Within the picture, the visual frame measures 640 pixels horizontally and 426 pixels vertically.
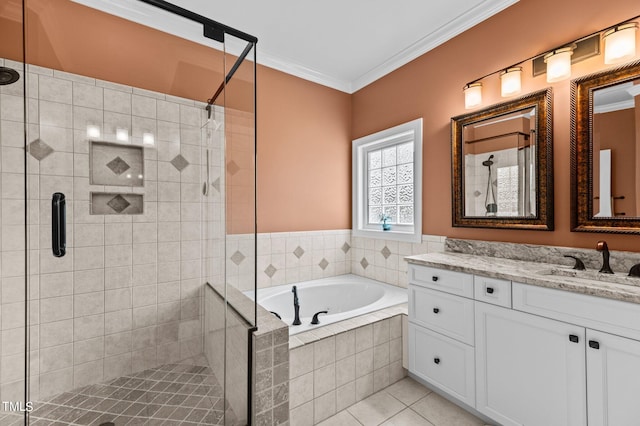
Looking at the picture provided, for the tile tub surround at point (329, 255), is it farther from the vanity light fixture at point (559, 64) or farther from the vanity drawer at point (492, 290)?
the vanity light fixture at point (559, 64)

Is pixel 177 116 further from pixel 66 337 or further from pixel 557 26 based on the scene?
pixel 557 26

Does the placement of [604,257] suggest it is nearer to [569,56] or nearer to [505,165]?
[505,165]

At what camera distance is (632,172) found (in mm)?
1419

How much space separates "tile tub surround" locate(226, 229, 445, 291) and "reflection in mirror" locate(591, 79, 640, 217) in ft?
3.34

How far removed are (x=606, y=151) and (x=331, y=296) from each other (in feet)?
7.41

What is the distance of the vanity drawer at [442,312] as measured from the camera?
5.36 ft

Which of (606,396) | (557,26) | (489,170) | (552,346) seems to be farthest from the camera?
(489,170)

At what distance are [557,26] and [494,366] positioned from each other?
205 centimetres

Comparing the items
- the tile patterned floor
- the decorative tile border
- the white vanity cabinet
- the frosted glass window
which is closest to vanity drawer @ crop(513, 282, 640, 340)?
the white vanity cabinet

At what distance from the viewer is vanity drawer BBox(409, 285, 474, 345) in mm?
1635

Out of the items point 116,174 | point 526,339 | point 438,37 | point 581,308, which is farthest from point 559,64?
point 116,174

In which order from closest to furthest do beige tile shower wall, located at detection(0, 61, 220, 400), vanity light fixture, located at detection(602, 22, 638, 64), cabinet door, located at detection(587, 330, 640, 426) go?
1. cabinet door, located at detection(587, 330, 640, 426)
2. vanity light fixture, located at detection(602, 22, 638, 64)
3. beige tile shower wall, located at detection(0, 61, 220, 400)

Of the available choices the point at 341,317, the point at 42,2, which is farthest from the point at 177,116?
the point at 341,317

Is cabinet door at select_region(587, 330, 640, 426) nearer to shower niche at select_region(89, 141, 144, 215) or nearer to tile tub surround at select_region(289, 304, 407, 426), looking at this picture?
tile tub surround at select_region(289, 304, 407, 426)
